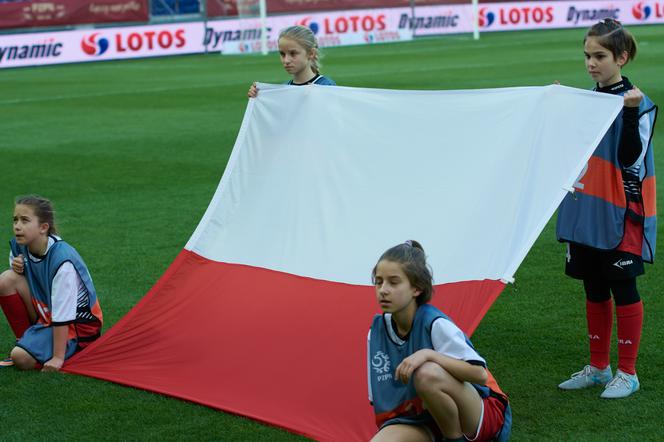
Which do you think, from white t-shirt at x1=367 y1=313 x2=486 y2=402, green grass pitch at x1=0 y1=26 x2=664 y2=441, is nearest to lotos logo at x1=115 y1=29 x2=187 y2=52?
green grass pitch at x1=0 y1=26 x2=664 y2=441

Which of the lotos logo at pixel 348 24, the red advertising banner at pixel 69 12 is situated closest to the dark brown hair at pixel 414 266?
the red advertising banner at pixel 69 12

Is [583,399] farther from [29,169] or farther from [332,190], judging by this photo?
[29,169]

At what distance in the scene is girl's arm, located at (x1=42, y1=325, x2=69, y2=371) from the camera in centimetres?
584

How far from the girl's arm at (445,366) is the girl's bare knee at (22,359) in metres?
2.45

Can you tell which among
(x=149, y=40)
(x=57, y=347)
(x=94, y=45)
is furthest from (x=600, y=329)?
(x=149, y=40)

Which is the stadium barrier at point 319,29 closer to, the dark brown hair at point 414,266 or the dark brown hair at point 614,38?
the dark brown hair at point 614,38

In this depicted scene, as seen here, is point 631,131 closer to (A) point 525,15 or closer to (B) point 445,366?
(B) point 445,366

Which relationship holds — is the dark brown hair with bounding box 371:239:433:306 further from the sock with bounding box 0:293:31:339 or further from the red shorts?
the sock with bounding box 0:293:31:339

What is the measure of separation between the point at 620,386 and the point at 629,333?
0.83ft

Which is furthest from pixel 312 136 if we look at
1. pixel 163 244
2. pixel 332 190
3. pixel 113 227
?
pixel 113 227

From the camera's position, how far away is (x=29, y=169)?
40.9 ft

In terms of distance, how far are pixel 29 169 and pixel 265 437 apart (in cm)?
831

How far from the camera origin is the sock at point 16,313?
6031 millimetres

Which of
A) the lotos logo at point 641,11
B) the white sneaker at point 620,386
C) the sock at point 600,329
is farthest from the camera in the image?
the lotos logo at point 641,11
